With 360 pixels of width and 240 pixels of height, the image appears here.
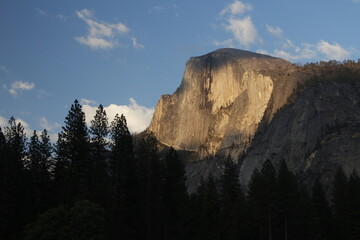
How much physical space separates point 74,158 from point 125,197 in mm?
6098

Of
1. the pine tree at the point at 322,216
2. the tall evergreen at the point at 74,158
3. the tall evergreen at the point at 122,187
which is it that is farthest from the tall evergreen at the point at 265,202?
the tall evergreen at the point at 74,158

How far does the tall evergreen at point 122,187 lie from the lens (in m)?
44.9

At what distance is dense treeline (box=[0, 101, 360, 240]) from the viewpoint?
43.0 meters

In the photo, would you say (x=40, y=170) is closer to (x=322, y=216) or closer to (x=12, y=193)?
(x=12, y=193)

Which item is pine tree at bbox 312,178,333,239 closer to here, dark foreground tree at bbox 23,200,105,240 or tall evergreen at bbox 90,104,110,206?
tall evergreen at bbox 90,104,110,206

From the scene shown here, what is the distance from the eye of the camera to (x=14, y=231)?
143 feet

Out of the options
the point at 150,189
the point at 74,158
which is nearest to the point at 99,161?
the point at 74,158

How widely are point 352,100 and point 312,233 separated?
343ft

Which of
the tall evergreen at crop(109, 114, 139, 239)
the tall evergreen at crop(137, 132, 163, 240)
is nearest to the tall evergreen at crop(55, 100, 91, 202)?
the tall evergreen at crop(109, 114, 139, 239)

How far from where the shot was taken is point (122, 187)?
153 ft

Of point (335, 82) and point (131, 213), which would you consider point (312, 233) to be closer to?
point (131, 213)

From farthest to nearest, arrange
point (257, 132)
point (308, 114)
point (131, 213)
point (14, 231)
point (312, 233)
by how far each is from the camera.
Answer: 1. point (257, 132)
2. point (308, 114)
3. point (312, 233)
4. point (131, 213)
5. point (14, 231)

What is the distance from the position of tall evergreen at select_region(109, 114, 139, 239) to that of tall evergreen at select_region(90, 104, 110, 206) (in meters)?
1.05

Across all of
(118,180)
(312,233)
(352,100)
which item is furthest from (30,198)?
(352,100)
